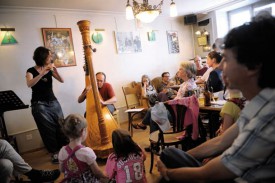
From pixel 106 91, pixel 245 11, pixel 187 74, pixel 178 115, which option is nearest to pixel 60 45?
pixel 106 91

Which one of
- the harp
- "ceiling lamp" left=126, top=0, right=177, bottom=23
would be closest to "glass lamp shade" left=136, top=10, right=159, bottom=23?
"ceiling lamp" left=126, top=0, right=177, bottom=23

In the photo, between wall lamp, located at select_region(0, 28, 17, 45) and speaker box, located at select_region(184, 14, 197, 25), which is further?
speaker box, located at select_region(184, 14, 197, 25)

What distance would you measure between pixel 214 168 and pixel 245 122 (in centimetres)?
20

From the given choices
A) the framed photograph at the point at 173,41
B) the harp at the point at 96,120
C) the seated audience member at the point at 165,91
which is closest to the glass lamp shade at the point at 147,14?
the harp at the point at 96,120

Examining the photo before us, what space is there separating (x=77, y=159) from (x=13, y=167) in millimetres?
973

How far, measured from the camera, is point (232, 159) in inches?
28.9

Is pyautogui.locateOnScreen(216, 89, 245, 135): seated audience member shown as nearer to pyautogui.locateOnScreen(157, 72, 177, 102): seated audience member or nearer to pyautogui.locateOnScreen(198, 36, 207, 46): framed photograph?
pyautogui.locateOnScreen(157, 72, 177, 102): seated audience member

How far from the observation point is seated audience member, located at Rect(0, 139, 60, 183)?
6.24 feet

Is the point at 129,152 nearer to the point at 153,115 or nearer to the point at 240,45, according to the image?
the point at 153,115

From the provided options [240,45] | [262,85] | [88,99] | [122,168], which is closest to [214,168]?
[262,85]

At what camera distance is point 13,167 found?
2062mm

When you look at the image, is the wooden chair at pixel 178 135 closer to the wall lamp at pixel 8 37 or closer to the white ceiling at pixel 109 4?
the white ceiling at pixel 109 4

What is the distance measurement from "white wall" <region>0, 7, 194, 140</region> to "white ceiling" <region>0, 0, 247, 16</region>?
0.15m

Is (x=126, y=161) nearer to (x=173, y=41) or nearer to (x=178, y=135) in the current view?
(x=178, y=135)
